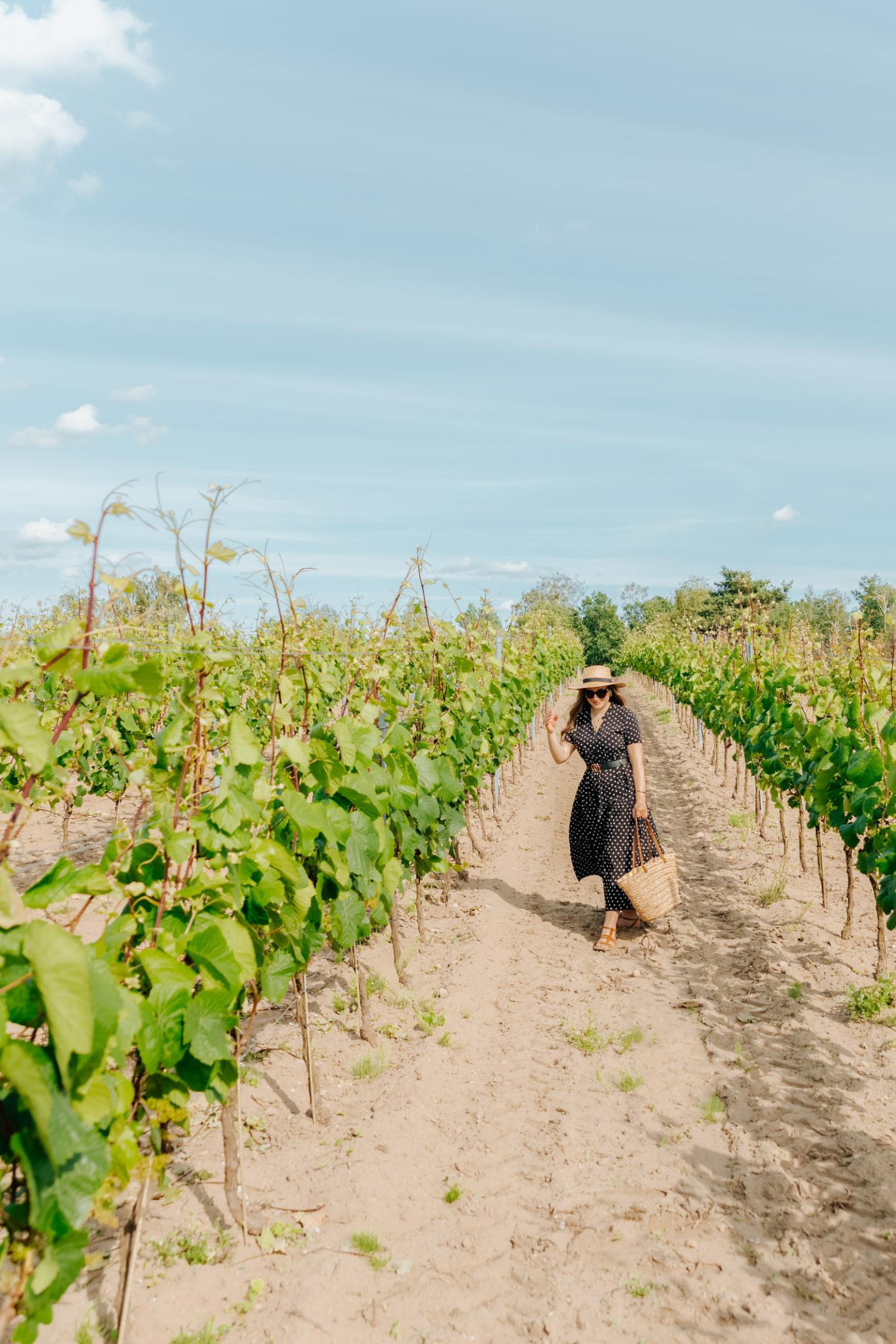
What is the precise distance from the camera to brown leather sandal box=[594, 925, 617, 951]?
19.5ft

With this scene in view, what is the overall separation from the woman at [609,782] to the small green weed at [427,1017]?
1.44m

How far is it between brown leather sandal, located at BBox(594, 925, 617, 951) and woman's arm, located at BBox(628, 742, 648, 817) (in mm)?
747

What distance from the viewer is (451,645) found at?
732 cm

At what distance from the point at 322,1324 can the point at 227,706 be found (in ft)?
25.4

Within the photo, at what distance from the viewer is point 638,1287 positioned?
9.43 feet

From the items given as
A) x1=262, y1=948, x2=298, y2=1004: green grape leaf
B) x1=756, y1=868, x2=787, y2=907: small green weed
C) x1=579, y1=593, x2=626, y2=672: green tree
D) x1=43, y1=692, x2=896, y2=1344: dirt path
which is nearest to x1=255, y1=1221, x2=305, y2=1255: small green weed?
x1=43, y1=692, x2=896, y2=1344: dirt path

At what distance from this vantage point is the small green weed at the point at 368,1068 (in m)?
4.30

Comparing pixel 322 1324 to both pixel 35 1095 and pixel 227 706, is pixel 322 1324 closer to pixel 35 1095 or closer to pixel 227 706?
pixel 35 1095

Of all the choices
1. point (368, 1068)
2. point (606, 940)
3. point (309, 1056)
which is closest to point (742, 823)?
point (606, 940)

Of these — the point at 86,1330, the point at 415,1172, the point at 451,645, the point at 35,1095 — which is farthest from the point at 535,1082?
the point at 451,645

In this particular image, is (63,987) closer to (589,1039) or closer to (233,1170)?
(233,1170)

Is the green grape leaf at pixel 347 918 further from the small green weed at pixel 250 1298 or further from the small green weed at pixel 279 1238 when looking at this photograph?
the small green weed at pixel 250 1298

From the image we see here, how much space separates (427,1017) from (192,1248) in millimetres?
1964

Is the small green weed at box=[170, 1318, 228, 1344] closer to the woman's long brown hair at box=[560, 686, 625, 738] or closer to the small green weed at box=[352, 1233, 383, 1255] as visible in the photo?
the small green weed at box=[352, 1233, 383, 1255]
